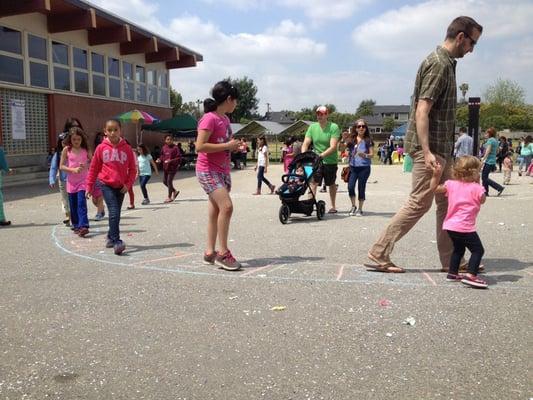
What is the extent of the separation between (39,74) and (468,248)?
18.7 m

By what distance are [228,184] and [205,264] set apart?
92 cm

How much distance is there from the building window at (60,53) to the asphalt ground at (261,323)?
15.3 m

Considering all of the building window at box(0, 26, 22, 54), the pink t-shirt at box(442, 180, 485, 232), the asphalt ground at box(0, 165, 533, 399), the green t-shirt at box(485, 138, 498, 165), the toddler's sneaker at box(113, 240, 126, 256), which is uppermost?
the building window at box(0, 26, 22, 54)

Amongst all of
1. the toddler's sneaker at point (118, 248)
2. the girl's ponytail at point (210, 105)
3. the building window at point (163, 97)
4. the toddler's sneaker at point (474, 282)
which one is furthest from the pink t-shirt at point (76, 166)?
the building window at point (163, 97)

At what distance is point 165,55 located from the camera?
1118 inches

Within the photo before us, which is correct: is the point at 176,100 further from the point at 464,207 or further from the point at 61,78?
the point at 464,207

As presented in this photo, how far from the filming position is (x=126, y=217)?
32.7ft

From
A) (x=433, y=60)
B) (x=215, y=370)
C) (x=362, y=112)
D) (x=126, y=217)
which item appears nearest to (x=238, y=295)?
(x=215, y=370)

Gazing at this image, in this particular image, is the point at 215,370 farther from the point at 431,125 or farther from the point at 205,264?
the point at 431,125

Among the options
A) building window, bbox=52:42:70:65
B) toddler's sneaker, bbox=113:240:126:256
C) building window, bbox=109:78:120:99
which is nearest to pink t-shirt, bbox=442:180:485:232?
toddler's sneaker, bbox=113:240:126:256

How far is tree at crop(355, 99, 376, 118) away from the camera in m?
144

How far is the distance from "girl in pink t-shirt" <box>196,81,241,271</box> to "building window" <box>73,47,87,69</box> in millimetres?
18265

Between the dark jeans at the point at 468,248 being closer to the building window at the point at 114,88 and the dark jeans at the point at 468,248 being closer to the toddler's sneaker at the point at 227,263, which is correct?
the toddler's sneaker at the point at 227,263

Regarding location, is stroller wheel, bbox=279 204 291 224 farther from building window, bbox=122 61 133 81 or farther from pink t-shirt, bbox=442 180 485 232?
building window, bbox=122 61 133 81
